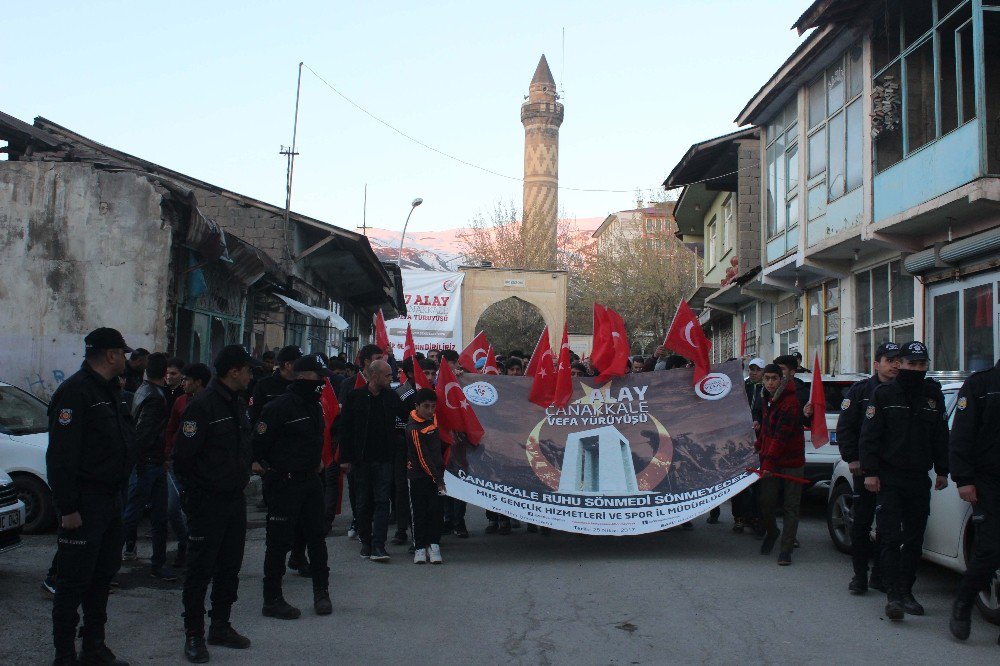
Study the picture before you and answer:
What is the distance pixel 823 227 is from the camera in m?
17.8

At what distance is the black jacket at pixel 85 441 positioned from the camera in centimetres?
519

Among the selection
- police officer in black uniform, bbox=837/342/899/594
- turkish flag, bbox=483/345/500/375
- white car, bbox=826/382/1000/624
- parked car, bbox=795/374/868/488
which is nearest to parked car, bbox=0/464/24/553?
turkish flag, bbox=483/345/500/375

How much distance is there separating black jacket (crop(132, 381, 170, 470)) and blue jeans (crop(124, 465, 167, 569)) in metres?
0.11

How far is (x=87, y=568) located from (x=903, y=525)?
530 cm

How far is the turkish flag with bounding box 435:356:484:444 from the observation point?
951 cm

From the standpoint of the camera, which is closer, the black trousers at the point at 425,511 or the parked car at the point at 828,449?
the black trousers at the point at 425,511

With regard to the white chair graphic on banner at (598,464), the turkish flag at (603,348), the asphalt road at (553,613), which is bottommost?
the asphalt road at (553,613)

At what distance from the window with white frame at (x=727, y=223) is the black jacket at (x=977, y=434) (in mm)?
20660

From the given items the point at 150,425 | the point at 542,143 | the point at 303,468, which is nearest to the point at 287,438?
the point at 303,468

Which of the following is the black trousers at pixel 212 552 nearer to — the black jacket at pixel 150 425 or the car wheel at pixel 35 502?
the black jacket at pixel 150 425

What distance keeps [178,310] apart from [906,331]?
11.6 metres

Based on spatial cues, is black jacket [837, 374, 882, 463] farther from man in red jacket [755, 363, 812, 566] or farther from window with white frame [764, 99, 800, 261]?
window with white frame [764, 99, 800, 261]

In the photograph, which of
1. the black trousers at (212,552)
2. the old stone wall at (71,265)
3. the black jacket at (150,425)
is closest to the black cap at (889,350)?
the black trousers at (212,552)

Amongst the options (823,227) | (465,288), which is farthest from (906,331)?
(465,288)
